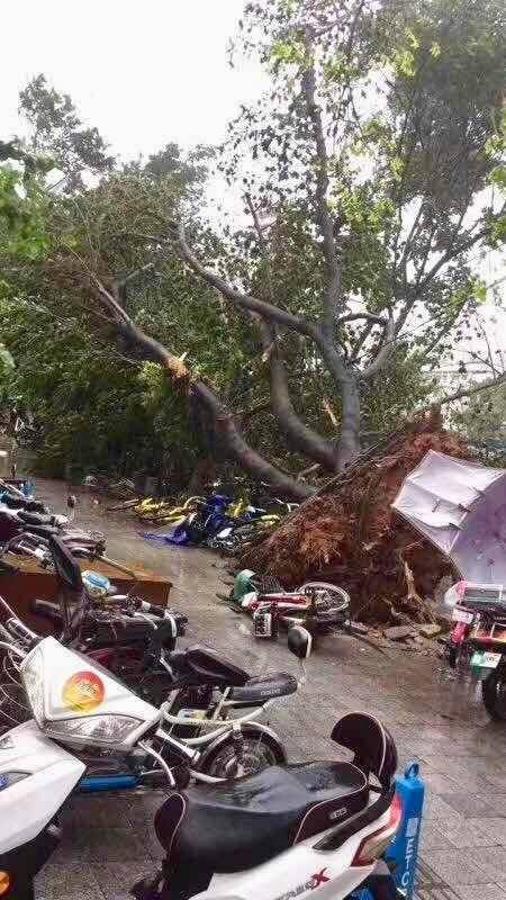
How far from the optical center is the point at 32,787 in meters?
2.67

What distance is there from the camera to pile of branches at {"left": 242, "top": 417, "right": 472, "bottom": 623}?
945 centimetres

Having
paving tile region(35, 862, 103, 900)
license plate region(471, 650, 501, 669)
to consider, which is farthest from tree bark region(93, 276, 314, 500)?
paving tile region(35, 862, 103, 900)

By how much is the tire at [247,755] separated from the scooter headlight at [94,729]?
3.10ft

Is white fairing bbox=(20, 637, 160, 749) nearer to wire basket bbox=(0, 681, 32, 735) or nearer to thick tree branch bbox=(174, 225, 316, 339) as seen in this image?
wire basket bbox=(0, 681, 32, 735)

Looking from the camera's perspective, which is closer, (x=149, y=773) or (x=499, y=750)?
→ (x=149, y=773)

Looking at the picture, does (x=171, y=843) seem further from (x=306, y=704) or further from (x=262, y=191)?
(x=262, y=191)

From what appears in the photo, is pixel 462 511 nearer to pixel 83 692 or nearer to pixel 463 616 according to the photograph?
pixel 463 616

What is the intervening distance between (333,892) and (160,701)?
1.94 meters

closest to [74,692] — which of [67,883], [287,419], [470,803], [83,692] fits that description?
[83,692]

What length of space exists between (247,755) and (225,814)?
1.74 meters

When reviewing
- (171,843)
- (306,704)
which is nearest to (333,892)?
(171,843)

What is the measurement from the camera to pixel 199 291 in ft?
53.4

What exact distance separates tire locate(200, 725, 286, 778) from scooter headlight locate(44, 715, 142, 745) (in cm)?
94

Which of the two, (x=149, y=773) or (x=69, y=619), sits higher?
(x=69, y=619)
